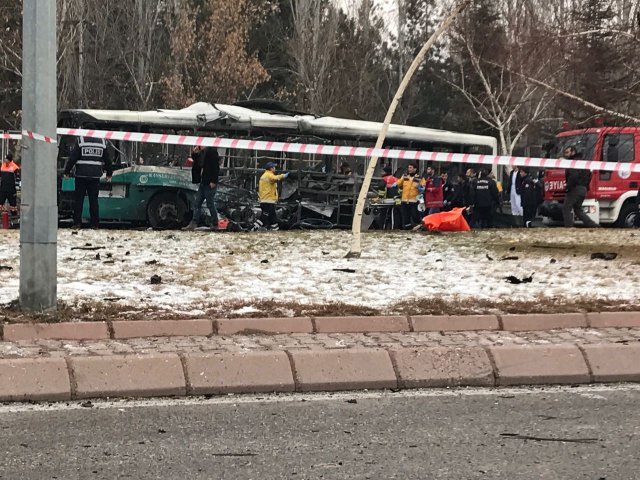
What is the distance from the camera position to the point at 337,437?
14.9 feet

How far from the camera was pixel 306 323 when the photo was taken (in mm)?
6504

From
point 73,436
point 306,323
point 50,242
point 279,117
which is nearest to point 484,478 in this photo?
point 73,436

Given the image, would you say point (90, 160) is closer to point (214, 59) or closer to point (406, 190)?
point (406, 190)

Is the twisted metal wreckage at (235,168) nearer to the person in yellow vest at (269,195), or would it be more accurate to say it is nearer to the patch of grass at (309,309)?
the person in yellow vest at (269,195)

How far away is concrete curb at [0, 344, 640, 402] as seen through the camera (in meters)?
5.28

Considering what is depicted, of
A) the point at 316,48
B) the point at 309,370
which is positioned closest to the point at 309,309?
the point at 309,370

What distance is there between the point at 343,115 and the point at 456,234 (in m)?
8.86

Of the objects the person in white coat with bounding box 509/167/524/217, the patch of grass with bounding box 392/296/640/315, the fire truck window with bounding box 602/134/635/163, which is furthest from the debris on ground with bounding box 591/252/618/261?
the person in white coat with bounding box 509/167/524/217

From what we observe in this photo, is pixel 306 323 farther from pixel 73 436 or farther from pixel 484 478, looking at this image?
pixel 484 478

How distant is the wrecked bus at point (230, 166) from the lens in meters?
17.4

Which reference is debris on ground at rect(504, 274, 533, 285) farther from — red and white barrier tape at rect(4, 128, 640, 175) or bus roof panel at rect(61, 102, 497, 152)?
bus roof panel at rect(61, 102, 497, 152)

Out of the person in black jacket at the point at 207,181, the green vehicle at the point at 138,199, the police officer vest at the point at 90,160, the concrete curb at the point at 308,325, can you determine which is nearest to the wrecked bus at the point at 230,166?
the green vehicle at the point at 138,199

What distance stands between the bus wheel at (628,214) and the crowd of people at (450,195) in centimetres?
194

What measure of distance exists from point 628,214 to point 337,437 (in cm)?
1639
